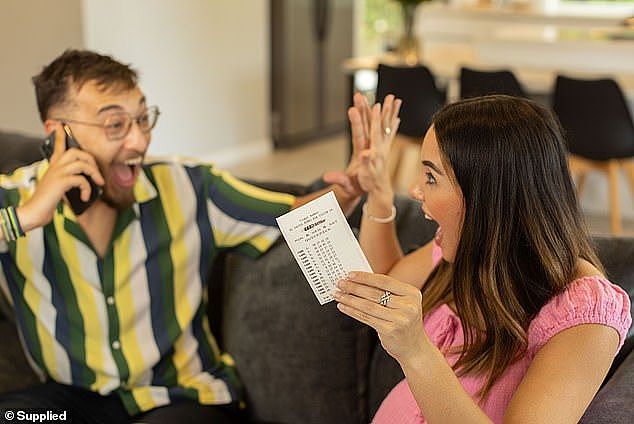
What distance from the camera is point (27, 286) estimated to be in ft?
6.01

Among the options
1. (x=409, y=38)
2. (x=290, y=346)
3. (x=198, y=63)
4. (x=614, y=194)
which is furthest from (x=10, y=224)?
(x=198, y=63)

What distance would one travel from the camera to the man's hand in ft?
5.42

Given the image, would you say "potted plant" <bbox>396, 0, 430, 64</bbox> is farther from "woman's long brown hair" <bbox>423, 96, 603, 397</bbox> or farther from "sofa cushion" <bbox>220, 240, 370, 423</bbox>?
"woman's long brown hair" <bbox>423, 96, 603, 397</bbox>

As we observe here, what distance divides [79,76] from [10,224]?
34 cm

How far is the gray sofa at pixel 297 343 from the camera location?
69.1 inches

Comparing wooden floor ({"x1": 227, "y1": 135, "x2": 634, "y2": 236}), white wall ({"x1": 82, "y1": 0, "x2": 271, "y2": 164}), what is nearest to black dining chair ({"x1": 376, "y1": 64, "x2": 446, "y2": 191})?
wooden floor ({"x1": 227, "y1": 135, "x2": 634, "y2": 236})

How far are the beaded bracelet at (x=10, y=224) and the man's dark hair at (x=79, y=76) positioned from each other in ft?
0.90

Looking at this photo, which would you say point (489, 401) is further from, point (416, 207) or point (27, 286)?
point (27, 286)

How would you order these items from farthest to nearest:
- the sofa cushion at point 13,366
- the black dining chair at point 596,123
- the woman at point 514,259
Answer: the black dining chair at point 596,123 → the sofa cushion at point 13,366 → the woman at point 514,259

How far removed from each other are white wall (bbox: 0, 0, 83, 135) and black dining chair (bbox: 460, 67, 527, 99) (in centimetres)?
194

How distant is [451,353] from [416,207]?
19.5 inches

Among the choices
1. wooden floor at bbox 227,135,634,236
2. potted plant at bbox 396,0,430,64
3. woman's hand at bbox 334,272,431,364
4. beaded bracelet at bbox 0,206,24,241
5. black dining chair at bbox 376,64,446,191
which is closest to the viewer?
woman's hand at bbox 334,272,431,364

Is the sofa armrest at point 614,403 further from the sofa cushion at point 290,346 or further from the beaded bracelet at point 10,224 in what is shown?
the beaded bracelet at point 10,224

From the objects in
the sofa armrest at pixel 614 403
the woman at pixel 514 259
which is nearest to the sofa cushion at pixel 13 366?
the woman at pixel 514 259
